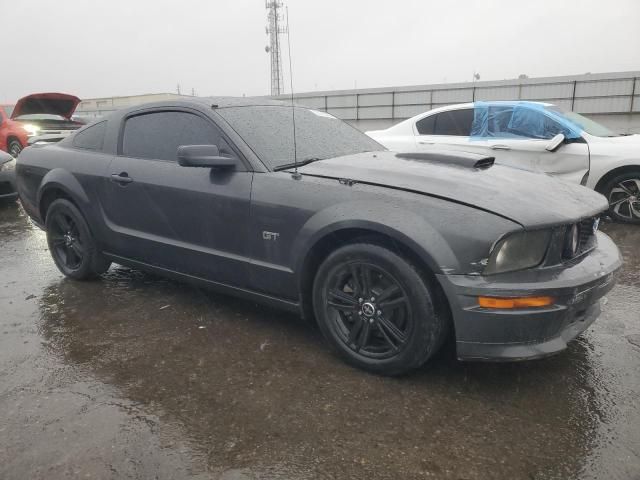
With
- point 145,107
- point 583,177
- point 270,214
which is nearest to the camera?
point 270,214

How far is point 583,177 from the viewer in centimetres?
573

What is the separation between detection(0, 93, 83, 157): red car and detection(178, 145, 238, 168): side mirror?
9731mm

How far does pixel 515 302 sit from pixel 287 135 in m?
1.80

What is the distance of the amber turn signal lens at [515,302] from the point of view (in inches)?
85.8

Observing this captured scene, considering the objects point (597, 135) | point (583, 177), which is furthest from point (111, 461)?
point (597, 135)

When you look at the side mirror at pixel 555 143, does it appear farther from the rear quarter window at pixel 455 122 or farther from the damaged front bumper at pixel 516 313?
the damaged front bumper at pixel 516 313

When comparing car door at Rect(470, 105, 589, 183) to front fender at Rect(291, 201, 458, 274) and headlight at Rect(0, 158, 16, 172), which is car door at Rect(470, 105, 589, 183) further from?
headlight at Rect(0, 158, 16, 172)

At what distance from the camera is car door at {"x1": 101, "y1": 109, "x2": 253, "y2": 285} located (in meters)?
2.98

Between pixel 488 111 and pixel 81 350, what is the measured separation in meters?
5.43

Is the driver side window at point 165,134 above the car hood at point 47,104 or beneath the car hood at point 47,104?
beneath

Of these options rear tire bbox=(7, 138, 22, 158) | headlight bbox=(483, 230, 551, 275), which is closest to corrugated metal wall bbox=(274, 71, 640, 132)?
rear tire bbox=(7, 138, 22, 158)

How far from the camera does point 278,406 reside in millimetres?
2305

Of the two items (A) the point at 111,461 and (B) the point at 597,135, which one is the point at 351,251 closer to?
(A) the point at 111,461

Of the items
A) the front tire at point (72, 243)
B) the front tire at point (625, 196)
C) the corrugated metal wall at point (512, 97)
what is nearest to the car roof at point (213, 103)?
the front tire at point (72, 243)
